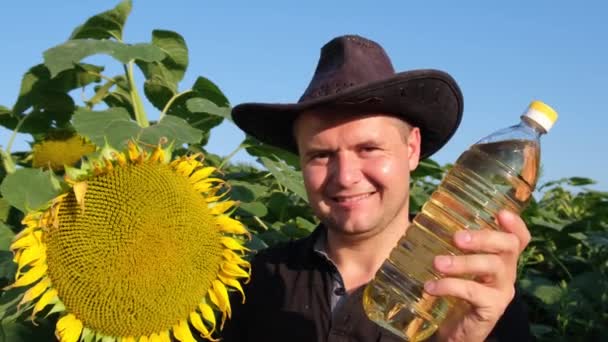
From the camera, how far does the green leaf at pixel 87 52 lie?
3037 millimetres

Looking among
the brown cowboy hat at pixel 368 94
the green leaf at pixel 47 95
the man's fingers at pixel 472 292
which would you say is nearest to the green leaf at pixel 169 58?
the green leaf at pixel 47 95

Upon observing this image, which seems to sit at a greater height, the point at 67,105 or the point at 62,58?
the point at 62,58

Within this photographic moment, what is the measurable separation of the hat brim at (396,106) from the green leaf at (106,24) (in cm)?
92

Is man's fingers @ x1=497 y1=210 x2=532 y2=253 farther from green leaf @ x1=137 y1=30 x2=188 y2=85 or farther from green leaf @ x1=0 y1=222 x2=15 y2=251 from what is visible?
green leaf @ x1=137 y1=30 x2=188 y2=85

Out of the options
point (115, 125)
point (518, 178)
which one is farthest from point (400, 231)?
point (115, 125)

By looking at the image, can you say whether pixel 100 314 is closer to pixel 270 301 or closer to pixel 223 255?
pixel 223 255

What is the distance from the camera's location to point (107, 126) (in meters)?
2.82

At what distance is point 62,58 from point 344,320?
1.52m

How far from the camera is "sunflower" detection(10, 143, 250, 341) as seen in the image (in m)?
2.03

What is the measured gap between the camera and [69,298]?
209cm

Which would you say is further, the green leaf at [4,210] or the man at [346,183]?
the green leaf at [4,210]

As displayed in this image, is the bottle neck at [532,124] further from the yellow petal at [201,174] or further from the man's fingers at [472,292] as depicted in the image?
the yellow petal at [201,174]

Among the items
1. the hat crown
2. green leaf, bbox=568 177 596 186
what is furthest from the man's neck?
green leaf, bbox=568 177 596 186

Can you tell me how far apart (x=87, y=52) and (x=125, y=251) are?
132cm
